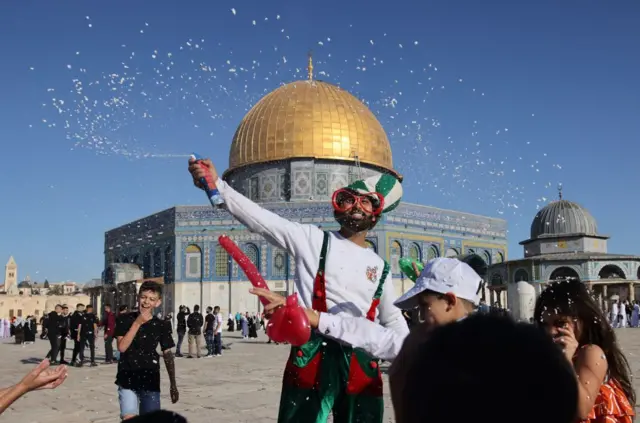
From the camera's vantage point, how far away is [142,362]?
4.38 meters

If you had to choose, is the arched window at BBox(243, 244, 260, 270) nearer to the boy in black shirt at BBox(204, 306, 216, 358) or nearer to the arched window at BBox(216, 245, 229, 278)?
the arched window at BBox(216, 245, 229, 278)

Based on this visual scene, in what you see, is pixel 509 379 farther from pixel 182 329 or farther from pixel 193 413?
pixel 182 329

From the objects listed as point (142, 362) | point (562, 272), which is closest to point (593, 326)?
point (142, 362)

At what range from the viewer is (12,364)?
556 inches

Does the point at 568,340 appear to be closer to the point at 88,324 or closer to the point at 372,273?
the point at 372,273

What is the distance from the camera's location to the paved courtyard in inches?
259

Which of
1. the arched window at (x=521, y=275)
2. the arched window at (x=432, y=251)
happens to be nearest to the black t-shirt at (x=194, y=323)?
the arched window at (x=432, y=251)

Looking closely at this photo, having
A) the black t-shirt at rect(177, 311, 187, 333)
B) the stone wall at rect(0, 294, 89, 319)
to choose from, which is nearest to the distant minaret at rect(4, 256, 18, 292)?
the stone wall at rect(0, 294, 89, 319)

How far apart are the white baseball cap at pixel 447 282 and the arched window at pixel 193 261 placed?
3134cm

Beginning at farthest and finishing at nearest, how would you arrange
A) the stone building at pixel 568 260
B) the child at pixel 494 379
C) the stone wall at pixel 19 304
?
the stone wall at pixel 19 304 < the stone building at pixel 568 260 < the child at pixel 494 379

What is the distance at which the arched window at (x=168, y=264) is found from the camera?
33844mm

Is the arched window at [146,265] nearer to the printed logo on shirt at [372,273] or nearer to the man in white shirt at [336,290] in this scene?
the man in white shirt at [336,290]

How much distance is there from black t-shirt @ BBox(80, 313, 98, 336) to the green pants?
11.8m

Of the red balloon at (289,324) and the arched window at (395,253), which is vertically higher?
the arched window at (395,253)
